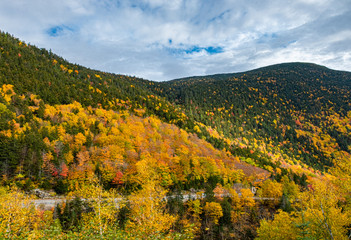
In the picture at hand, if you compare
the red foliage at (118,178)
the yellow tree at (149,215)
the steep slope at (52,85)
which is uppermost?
the steep slope at (52,85)

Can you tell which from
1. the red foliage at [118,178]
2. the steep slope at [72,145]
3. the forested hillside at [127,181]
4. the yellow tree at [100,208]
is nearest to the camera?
the yellow tree at [100,208]

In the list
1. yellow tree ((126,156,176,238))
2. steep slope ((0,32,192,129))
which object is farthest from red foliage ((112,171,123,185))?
steep slope ((0,32,192,129))

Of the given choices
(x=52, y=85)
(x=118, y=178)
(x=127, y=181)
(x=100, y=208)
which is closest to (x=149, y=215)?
(x=100, y=208)

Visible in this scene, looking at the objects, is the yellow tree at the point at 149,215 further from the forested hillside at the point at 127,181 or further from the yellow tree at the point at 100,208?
the yellow tree at the point at 100,208

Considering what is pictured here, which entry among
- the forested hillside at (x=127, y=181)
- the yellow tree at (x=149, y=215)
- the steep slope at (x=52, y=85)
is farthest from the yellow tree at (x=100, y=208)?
the steep slope at (x=52, y=85)

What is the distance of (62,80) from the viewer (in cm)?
13962

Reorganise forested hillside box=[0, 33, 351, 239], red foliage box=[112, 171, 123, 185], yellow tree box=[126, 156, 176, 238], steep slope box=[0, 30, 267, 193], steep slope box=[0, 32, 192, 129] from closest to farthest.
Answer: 1. yellow tree box=[126, 156, 176, 238]
2. forested hillside box=[0, 33, 351, 239]
3. steep slope box=[0, 30, 267, 193]
4. red foliage box=[112, 171, 123, 185]
5. steep slope box=[0, 32, 192, 129]

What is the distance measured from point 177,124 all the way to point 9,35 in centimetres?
18848

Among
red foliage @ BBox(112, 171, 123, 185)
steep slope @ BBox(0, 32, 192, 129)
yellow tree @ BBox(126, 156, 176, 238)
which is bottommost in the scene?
red foliage @ BBox(112, 171, 123, 185)

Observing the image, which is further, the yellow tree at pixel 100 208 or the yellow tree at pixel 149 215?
the yellow tree at pixel 100 208

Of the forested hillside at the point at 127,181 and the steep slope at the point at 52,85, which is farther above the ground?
the steep slope at the point at 52,85

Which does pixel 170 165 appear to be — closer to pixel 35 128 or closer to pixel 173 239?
pixel 35 128

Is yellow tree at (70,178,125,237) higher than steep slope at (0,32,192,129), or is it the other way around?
steep slope at (0,32,192,129)

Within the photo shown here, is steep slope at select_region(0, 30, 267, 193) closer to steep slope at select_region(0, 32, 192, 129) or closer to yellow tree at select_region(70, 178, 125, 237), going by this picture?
steep slope at select_region(0, 32, 192, 129)
